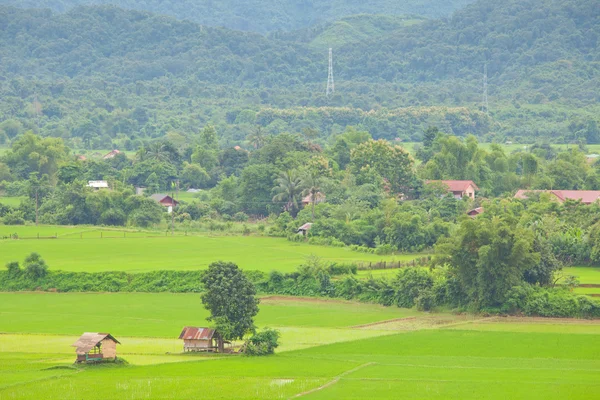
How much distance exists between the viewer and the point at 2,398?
31.7 meters

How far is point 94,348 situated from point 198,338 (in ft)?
13.6

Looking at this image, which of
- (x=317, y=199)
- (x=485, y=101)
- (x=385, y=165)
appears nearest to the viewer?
(x=317, y=199)

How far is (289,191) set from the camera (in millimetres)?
80875

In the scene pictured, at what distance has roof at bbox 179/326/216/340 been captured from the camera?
4016 cm

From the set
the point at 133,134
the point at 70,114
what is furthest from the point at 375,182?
the point at 70,114

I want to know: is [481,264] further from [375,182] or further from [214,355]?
[375,182]

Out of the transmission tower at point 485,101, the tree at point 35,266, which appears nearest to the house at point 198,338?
the tree at point 35,266

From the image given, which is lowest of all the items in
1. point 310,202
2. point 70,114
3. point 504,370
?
point 504,370

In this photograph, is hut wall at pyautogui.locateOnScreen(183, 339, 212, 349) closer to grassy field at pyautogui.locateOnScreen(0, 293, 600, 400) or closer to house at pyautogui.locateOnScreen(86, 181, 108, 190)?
grassy field at pyautogui.locateOnScreen(0, 293, 600, 400)

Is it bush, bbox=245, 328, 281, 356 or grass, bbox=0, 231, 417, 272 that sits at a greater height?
grass, bbox=0, 231, 417, 272

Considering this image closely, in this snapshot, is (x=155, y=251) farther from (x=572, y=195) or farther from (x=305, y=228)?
(x=572, y=195)

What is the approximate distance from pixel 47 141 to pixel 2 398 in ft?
225

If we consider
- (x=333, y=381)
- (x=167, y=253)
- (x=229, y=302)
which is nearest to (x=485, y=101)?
(x=167, y=253)

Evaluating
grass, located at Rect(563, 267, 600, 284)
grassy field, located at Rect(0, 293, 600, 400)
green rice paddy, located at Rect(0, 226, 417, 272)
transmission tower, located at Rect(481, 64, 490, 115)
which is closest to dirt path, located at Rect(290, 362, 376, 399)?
grassy field, located at Rect(0, 293, 600, 400)
